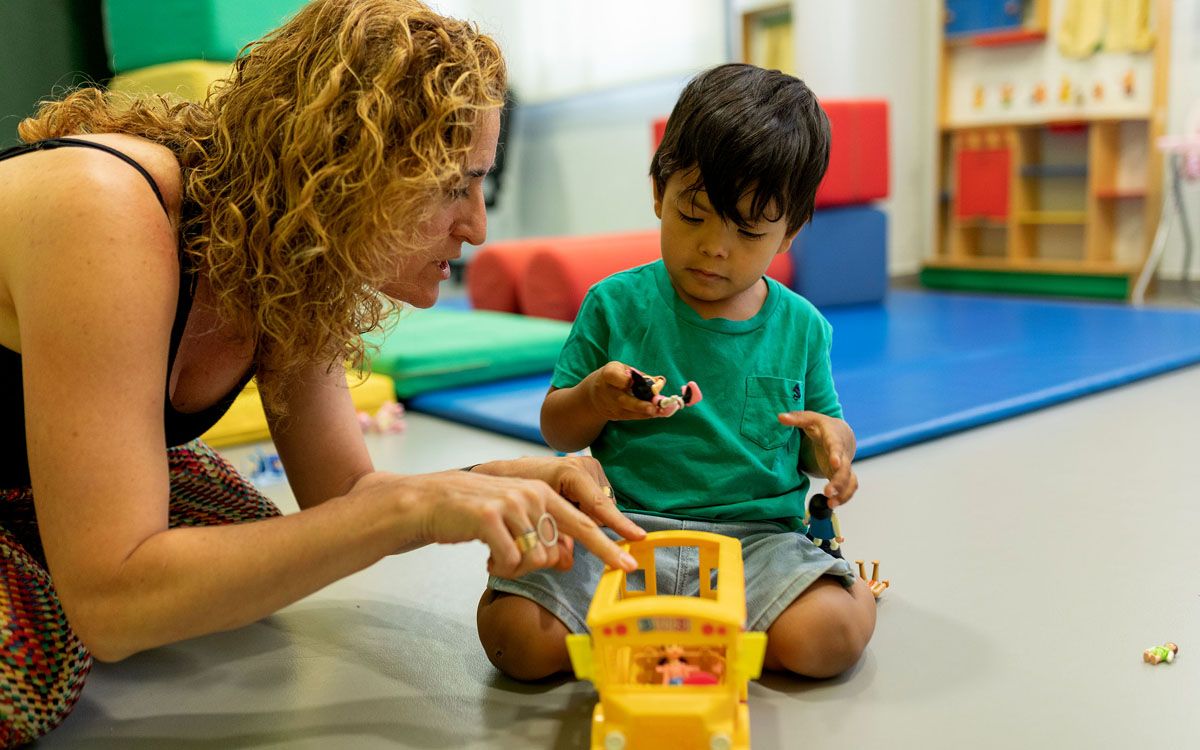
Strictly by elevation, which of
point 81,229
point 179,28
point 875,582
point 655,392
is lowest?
point 875,582

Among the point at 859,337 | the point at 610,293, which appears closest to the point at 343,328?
the point at 610,293

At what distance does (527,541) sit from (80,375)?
37cm

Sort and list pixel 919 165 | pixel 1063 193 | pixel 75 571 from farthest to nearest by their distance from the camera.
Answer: pixel 919 165 < pixel 1063 193 < pixel 75 571

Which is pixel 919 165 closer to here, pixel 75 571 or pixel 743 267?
pixel 743 267

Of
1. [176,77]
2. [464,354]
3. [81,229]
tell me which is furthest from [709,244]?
[176,77]

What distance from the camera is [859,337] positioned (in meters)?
3.21

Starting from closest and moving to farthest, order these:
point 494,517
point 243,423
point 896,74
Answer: point 494,517 < point 243,423 < point 896,74

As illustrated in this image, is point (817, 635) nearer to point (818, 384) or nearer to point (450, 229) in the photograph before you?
point (818, 384)

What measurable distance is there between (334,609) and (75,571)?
1.78ft

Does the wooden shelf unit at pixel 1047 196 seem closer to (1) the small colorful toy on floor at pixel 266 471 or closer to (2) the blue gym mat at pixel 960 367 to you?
(2) the blue gym mat at pixel 960 367

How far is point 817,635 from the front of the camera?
109 cm

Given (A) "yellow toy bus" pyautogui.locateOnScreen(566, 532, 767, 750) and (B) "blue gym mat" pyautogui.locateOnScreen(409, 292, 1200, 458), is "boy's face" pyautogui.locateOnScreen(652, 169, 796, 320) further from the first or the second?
(B) "blue gym mat" pyautogui.locateOnScreen(409, 292, 1200, 458)

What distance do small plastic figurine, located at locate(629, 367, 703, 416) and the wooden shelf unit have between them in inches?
135

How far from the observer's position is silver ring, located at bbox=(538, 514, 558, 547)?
0.87 meters
